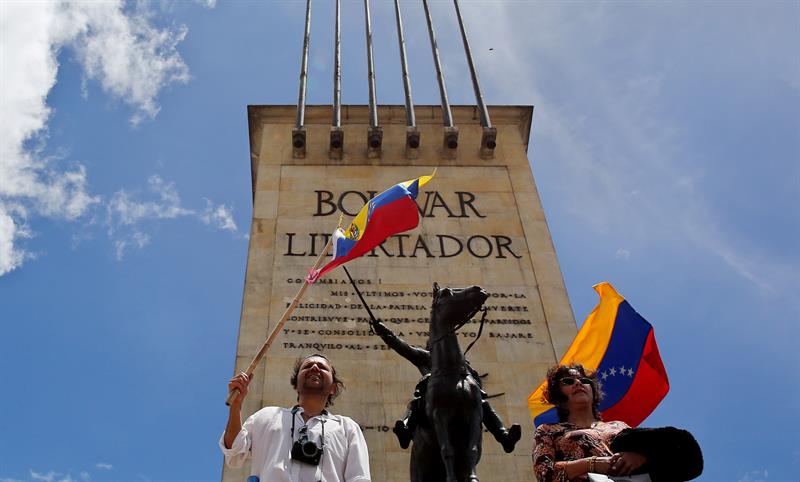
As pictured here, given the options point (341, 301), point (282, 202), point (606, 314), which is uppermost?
point (282, 202)

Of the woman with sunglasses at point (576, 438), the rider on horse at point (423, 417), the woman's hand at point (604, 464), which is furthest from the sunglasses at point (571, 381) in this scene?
the woman's hand at point (604, 464)

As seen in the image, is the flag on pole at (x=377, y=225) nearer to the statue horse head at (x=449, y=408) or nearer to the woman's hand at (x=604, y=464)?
the statue horse head at (x=449, y=408)

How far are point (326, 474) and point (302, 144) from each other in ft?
33.3

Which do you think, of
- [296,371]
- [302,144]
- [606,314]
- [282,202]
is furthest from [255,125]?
[296,371]

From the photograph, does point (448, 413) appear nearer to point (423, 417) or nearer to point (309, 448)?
point (423, 417)

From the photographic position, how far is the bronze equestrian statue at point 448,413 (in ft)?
19.0

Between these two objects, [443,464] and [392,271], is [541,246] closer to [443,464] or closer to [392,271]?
[392,271]

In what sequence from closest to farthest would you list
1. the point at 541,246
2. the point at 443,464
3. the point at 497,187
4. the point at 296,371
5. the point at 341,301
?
1. the point at 443,464
2. the point at 296,371
3. the point at 341,301
4. the point at 541,246
5. the point at 497,187

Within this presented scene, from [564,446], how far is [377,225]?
4.20 m

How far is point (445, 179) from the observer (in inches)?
565

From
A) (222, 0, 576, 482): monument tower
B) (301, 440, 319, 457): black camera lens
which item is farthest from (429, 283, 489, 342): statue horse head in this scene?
(222, 0, 576, 482): monument tower

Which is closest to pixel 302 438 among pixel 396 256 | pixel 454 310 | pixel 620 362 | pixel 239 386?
pixel 239 386

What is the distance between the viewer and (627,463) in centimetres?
482

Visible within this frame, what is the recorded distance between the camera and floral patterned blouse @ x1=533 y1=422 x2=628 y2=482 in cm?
527
